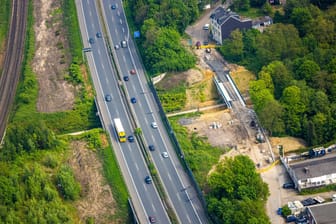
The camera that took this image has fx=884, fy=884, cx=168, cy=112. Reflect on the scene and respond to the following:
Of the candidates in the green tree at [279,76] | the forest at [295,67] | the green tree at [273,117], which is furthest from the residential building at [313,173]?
the green tree at [279,76]

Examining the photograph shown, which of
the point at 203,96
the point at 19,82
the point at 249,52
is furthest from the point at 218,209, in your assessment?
the point at 19,82

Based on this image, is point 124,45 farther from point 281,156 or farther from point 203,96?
point 281,156

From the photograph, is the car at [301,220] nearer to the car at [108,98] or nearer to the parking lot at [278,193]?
the parking lot at [278,193]

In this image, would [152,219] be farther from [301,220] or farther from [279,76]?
[279,76]

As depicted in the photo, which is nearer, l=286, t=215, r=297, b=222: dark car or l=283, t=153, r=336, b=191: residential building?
l=286, t=215, r=297, b=222: dark car

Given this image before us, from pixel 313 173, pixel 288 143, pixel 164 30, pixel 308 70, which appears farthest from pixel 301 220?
pixel 164 30

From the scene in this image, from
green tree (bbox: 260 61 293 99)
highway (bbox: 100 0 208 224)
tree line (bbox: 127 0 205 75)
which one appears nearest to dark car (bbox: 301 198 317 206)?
highway (bbox: 100 0 208 224)

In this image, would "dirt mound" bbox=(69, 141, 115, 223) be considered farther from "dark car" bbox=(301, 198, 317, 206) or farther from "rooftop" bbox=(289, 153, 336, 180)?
"dark car" bbox=(301, 198, 317, 206)
